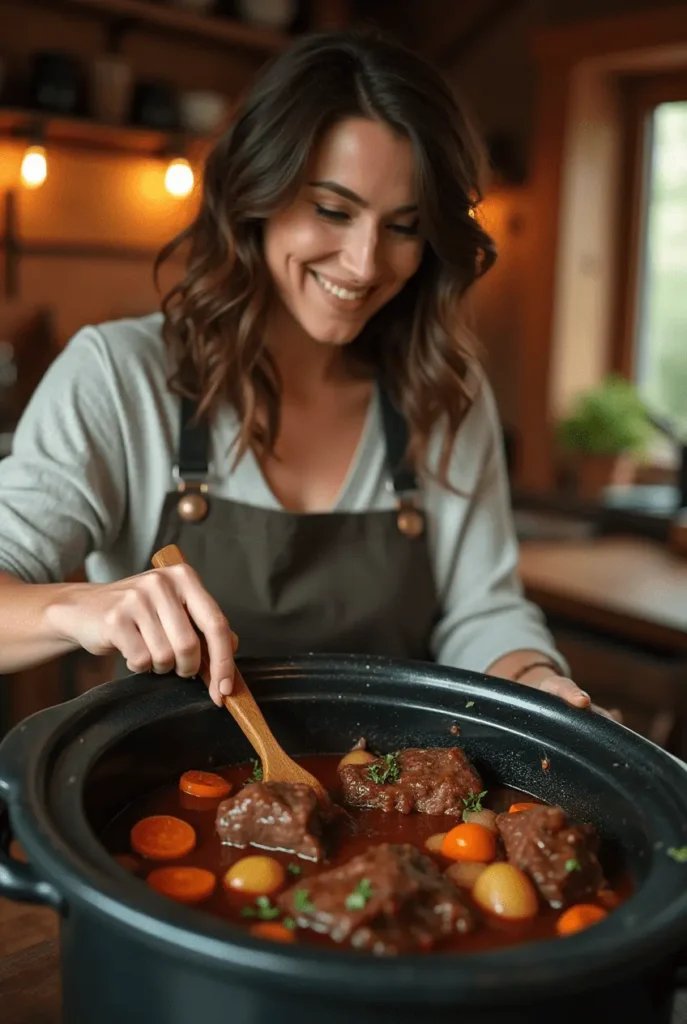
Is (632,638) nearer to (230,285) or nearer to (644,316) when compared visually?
(230,285)

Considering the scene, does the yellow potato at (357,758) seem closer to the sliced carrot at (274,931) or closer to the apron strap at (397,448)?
the sliced carrot at (274,931)

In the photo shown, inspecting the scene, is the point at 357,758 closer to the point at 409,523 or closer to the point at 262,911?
the point at 262,911

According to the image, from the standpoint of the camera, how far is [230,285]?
1.76 metres

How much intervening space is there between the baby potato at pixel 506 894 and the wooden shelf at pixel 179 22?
3.96 m

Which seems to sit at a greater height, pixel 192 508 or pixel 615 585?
pixel 192 508

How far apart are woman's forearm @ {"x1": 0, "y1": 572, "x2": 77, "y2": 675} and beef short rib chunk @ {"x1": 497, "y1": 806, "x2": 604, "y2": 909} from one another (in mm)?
556

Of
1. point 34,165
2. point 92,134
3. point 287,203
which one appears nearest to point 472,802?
point 287,203

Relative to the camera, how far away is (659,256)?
4.67 m

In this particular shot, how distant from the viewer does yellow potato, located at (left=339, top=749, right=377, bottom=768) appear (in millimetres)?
1317

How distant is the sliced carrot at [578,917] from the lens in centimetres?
99

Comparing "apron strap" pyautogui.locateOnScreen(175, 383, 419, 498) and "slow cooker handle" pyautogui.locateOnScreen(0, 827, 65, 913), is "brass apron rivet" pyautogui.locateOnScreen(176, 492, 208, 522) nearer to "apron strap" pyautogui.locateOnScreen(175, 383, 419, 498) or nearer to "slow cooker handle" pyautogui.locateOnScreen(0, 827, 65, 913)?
"apron strap" pyautogui.locateOnScreen(175, 383, 419, 498)

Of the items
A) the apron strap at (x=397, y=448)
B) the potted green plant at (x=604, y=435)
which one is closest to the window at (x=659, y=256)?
the potted green plant at (x=604, y=435)

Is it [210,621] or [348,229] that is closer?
[210,621]

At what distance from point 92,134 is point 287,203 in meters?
2.97
